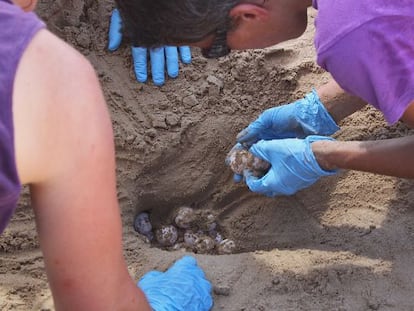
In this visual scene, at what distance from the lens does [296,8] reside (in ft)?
6.48

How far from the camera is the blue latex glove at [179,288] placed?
2.18 m

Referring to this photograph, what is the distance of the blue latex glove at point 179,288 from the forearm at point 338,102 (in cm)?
99

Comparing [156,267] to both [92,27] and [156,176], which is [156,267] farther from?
[92,27]

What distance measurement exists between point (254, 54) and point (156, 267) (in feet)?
4.18

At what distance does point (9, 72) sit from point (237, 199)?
211cm

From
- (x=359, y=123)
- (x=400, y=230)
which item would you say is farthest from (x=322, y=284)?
(x=359, y=123)

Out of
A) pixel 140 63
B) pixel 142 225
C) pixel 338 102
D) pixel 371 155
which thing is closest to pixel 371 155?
pixel 371 155

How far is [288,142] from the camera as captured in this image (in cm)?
254

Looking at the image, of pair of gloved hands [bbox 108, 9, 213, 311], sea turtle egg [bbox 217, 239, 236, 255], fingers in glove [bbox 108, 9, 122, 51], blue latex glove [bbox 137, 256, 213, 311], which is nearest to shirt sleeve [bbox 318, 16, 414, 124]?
pair of gloved hands [bbox 108, 9, 213, 311]

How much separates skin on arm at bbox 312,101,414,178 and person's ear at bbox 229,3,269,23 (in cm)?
72

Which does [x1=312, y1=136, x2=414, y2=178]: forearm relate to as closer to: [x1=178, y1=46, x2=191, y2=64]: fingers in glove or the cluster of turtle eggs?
the cluster of turtle eggs

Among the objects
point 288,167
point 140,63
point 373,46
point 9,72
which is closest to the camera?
point 9,72

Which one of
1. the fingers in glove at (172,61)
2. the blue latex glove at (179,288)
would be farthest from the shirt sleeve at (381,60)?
the fingers in glove at (172,61)

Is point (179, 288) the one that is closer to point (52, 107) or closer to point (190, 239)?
point (190, 239)
